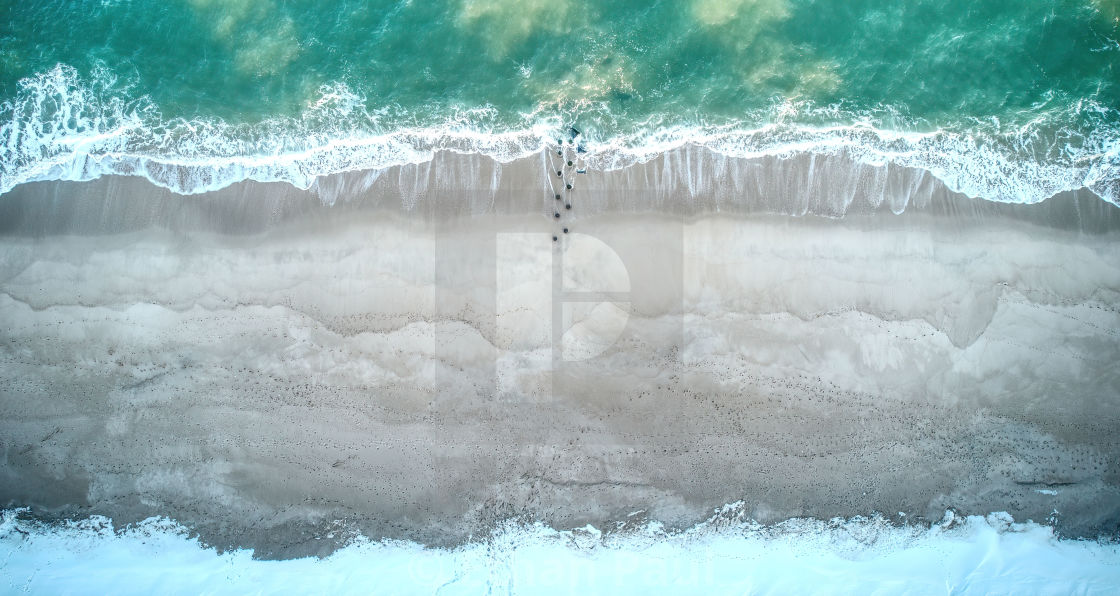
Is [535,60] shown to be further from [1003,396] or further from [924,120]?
[1003,396]

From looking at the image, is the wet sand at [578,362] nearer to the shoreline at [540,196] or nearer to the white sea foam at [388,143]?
the shoreline at [540,196]

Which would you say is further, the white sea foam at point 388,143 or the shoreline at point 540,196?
the white sea foam at point 388,143

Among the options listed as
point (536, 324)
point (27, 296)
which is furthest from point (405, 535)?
point (27, 296)

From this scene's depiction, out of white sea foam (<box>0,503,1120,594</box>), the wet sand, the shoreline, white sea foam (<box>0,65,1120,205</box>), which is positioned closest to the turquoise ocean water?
white sea foam (<box>0,65,1120,205</box>)

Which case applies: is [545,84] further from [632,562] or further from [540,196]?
[632,562]

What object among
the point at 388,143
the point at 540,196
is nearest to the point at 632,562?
the point at 540,196

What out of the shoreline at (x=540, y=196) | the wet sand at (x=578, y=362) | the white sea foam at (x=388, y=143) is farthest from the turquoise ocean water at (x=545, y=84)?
the wet sand at (x=578, y=362)

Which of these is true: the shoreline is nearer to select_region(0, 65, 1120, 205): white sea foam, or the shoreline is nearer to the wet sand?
the wet sand
